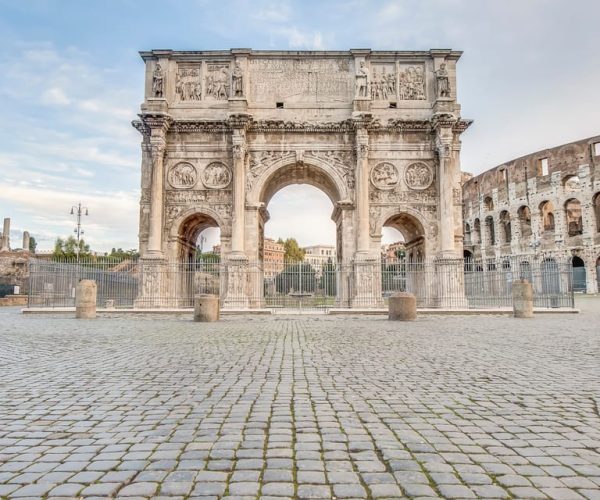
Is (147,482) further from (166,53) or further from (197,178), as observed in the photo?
(166,53)

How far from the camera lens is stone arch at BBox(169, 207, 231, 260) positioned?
21.5 metres

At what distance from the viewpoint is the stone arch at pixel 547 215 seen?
→ 38.7 m

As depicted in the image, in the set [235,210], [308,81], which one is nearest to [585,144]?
[308,81]

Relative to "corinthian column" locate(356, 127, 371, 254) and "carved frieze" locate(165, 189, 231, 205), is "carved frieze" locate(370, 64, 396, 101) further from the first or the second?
"carved frieze" locate(165, 189, 231, 205)

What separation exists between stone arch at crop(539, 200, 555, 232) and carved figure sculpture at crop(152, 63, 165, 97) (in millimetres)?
30925

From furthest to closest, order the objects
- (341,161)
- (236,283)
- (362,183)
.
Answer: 1. (341,161)
2. (362,183)
3. (236,283)

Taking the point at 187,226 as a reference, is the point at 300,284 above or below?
below

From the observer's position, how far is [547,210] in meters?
39.8

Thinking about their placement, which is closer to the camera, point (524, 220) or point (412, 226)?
point (412, 226)

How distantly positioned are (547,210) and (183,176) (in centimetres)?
3168

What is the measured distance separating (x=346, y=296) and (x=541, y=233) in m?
25.1

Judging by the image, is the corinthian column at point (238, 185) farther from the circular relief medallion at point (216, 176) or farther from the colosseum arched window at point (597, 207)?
the colosseum arched window at point (597, 207)

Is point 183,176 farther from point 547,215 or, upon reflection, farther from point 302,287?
point 547,215

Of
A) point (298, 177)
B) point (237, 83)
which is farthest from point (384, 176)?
point (237, 83)
